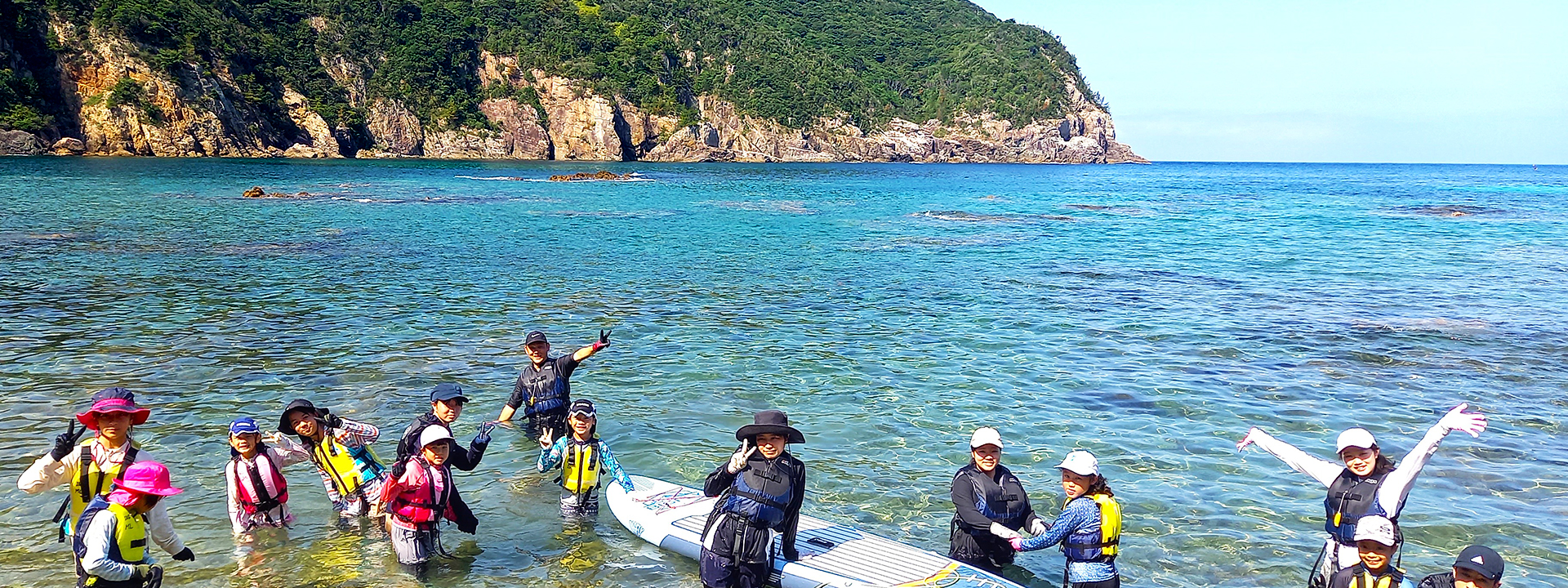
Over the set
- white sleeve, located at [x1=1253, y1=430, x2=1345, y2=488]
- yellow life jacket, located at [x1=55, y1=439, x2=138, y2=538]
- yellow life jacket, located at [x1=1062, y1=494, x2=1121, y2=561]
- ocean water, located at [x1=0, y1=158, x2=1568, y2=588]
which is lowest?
ocean water, located at [x1=0, y1=158, x2=1568, y2=588]

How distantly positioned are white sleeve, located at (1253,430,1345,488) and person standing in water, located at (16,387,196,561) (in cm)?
825

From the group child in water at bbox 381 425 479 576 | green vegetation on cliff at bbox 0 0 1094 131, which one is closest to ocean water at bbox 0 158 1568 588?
child in water at bbox 381 425 479 576

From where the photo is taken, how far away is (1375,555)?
635 cm

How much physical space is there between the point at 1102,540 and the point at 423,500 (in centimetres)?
545

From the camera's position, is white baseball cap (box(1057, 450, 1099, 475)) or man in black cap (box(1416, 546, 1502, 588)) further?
white baseball cap (box(1057, 450, 1099, 475))

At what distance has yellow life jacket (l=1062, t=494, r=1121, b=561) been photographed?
709cm

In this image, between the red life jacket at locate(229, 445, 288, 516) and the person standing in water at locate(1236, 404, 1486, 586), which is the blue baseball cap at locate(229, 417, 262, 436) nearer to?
the red life jacket at locate(229, 445, 288, 516)

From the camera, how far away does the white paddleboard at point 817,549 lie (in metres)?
8.00

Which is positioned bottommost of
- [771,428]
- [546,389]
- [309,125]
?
[546,389]

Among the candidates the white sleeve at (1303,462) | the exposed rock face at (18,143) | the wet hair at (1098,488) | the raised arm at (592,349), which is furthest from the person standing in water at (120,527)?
the exposed rock face at (18,143)

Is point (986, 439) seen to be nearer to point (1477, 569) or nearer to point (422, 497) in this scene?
point (1477, 569)

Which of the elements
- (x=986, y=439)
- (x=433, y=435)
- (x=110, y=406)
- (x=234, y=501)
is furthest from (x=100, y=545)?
(x=986, y=439)

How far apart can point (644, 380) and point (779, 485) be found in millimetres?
8509

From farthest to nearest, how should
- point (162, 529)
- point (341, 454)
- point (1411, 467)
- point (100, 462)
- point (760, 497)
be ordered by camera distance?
point (341, 454) → point (760, 497) → point (1411, 467) → point (100, 462) → point (162, 529)
